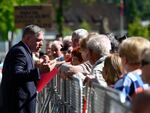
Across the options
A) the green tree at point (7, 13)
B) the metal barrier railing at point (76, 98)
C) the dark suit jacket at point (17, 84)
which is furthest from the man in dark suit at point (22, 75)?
the green tree at point (7, 13)

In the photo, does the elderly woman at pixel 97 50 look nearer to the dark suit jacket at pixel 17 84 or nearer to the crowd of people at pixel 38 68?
the crowd of people at pixel 38 68

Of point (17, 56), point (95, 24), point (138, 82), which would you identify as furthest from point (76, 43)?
point (95, 24)

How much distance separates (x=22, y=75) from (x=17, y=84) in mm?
214

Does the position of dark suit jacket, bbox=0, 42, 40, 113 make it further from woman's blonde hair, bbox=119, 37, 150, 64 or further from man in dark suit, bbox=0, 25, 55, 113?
woman's blonde hair, bbox=119, 37, 150, 64

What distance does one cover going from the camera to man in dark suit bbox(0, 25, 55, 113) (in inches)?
406

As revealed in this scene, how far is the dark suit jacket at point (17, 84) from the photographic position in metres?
10.3

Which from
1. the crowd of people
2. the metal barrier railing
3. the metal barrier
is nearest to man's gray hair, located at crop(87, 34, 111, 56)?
the crowd of people

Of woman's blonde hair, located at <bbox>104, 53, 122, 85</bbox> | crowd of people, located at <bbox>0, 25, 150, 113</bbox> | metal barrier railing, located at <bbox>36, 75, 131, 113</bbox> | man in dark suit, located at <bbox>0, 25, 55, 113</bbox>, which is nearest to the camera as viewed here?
metal barrier railing, located at <bbox>36, 75, 131, 113</bbox>

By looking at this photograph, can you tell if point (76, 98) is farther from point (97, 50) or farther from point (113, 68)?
point (113, 68)

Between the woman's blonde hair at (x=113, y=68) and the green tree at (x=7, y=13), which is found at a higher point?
the woman's blonde hair at (x=113, y=68)

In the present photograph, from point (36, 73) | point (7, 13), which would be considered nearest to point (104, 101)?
point (36, 73)

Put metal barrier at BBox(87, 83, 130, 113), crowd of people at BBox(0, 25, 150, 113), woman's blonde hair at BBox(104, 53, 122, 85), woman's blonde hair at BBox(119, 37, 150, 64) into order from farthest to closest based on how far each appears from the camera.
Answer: crowd of people at BBox(0, 25, 150, 113)
woman's blonde hair at BBox(104, 53, 122, 85)
woman's blonde hair at BBox(119, 37, 150, 64)
metal barrier at BBox(87, 83, 130, 113)

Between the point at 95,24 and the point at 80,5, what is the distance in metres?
8.28

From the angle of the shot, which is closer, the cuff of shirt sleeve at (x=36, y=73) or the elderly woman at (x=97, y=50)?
the elderly woman at (x=97, y=50)
